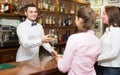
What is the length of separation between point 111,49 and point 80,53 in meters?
0.75

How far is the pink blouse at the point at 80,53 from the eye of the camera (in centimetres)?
180

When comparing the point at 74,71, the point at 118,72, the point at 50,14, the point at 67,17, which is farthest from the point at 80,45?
the point at 67,17

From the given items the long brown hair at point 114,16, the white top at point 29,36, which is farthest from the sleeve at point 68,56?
the white top at point 29,36

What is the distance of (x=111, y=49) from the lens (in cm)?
245

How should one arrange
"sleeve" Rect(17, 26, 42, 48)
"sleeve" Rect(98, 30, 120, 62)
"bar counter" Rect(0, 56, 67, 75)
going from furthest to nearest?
"sleeve" Rect(17, 26, 42, 48)
"sleeve" Rect(98, 30, 120, 62)
"bar counter" Rect(0, 56, 67, 75)

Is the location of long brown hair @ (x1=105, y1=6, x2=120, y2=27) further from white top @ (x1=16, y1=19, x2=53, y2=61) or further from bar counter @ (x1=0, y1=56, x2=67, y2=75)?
white top @ (x1=16, y1=19, x2=53, y2=61)

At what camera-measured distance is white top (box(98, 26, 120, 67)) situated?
7.97 feet

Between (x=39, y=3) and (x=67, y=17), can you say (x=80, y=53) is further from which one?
(x=67, y=17)

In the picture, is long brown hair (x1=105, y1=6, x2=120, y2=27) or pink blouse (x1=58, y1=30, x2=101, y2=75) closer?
pink blouse (x1=58, y1=30, x2=101, y2=75)

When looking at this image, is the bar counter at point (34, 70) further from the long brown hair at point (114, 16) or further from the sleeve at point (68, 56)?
the long brown hair at point (114, 16)

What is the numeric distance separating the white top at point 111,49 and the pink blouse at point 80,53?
1.86 feet

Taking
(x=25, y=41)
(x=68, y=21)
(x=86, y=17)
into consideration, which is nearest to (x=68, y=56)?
(x=86, y=17)

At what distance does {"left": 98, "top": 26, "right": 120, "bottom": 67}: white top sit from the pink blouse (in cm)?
57

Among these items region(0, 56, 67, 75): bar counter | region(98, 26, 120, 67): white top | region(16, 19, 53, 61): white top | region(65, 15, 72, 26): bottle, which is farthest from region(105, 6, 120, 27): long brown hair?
region(65, 15, 72, 26): bottle
